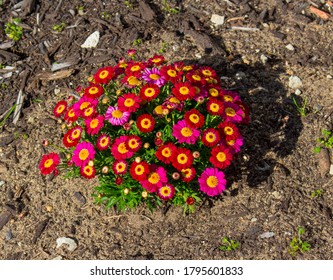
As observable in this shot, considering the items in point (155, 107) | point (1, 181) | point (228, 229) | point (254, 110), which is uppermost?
point (155, 107)

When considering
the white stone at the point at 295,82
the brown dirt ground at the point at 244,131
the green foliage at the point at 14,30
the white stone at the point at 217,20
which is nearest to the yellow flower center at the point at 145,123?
the brown dirt ground at the point at 244,131

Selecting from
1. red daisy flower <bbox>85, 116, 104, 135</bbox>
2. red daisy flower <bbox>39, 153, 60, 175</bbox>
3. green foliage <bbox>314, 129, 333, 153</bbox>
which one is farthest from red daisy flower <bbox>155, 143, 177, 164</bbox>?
green foliage <bbox>314, 129, 333, 153</bbox>

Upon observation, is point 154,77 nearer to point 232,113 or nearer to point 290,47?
point 232,113

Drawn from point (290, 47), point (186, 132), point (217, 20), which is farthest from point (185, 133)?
point (217, 20)

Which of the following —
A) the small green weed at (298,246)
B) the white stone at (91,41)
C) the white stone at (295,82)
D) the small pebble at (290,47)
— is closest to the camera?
the small green weed at (298,246)

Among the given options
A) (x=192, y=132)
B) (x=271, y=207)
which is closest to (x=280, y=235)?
(x=271, y=207)

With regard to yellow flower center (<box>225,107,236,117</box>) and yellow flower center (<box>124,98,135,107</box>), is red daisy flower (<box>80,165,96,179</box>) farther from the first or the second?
yellow flower center (<box>225,107,236,117</box>)

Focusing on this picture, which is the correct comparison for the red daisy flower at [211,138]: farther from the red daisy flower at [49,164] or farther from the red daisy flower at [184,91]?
the red daisy flower at [49,164]

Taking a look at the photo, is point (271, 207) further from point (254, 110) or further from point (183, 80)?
point (183, 80)
